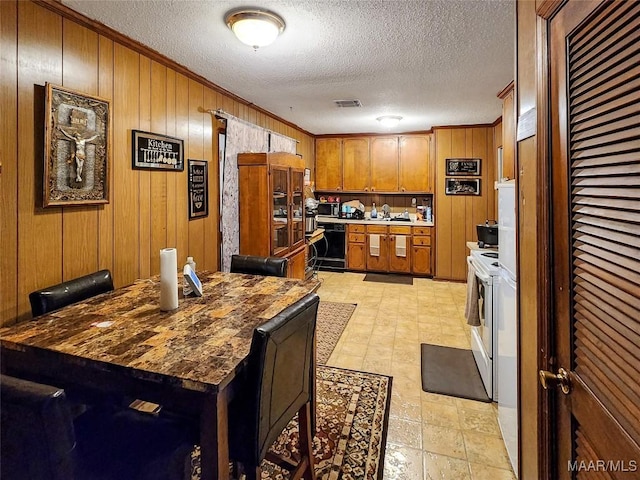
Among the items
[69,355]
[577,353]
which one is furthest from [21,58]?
[577,353]

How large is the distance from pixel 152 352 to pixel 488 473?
1770 millimetres

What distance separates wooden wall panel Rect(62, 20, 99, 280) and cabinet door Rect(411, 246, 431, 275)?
481 cm

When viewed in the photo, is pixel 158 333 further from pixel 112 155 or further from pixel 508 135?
pixel 508 135

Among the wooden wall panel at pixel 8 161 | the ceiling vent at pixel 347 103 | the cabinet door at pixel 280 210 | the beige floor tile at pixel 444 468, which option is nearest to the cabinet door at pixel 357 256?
the cabinet door at pixel 280 210

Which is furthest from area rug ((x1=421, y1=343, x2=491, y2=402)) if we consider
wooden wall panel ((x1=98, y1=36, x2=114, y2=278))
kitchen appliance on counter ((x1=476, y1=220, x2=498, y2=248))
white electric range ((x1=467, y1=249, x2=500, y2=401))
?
wooden wall panel ((x1=98, y1=36, x2=114, y2=278))

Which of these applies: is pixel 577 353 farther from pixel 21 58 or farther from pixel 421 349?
pixel 21 58

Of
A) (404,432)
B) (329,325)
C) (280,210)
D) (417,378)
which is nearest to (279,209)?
(280,210)

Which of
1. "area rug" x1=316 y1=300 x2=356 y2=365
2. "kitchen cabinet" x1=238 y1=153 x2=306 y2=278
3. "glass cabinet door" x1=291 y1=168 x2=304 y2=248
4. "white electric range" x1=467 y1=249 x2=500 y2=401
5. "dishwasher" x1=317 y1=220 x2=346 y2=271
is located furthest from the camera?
"dishwasher" x1=317 y1=220 x2=346 y2=271

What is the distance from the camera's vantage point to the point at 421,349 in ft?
11.0

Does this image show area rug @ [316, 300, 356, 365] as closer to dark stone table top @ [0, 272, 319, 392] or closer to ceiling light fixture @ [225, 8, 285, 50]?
dark stone table top @ [0, 272, 319, 392]

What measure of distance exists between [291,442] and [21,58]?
249 centimetres

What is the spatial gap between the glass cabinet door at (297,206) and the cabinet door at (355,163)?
197 centimetres

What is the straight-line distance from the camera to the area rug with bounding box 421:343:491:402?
8.70 feet

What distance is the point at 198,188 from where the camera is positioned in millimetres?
3289
